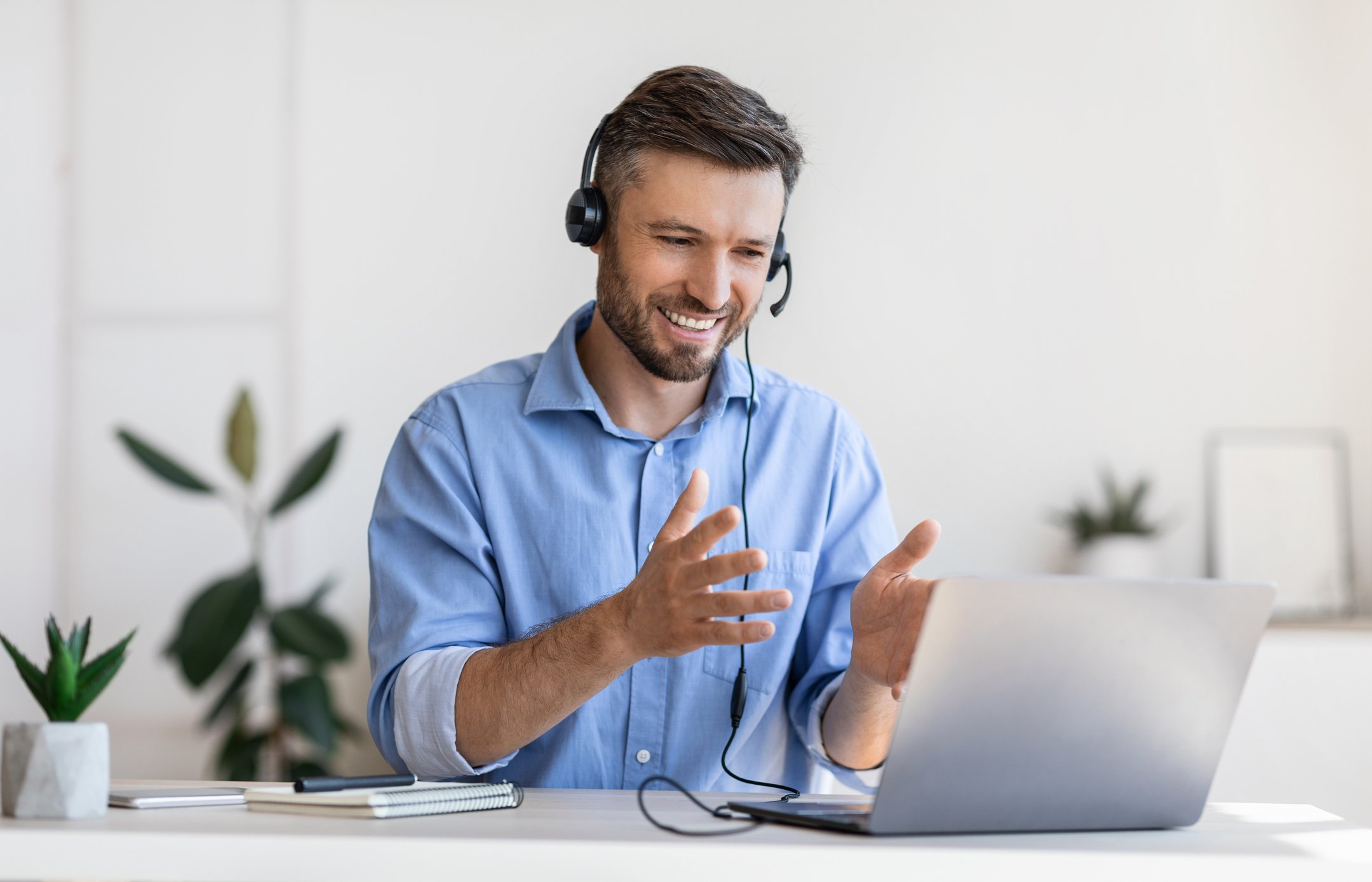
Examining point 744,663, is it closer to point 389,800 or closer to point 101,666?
point 389,800

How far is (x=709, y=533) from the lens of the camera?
41.7 inches

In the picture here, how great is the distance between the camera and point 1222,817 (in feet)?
3.78

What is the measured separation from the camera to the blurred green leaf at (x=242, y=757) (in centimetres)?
335

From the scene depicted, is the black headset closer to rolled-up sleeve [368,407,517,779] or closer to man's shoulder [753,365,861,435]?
man's shoulder [753,365,861,435]

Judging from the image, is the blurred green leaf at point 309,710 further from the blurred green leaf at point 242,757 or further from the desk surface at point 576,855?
the desk surface at point 576,855

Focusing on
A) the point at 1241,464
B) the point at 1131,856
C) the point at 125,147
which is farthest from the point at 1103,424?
the point at 125,147

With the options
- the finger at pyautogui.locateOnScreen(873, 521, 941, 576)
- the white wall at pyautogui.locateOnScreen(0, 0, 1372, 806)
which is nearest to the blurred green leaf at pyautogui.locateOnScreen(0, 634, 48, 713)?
the finger at pyautogui.locateOnScreen(873, 521, 941, 576)

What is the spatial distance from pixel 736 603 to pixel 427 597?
621mm

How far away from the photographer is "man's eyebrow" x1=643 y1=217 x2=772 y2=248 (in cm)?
165

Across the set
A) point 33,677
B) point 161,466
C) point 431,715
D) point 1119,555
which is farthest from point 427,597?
point 1119,555

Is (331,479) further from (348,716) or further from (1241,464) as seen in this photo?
(1241,464)

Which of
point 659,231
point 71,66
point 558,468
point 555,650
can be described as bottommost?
point 555,650

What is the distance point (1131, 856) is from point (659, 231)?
1.06 m

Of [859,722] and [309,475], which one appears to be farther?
[309,475]
